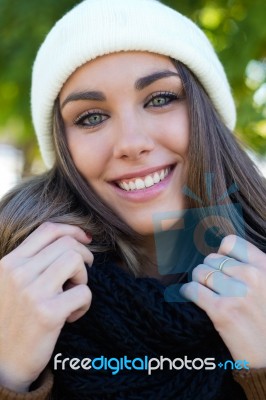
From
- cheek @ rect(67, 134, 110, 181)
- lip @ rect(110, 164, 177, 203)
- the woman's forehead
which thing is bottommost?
lip @ rect(110, 164, 177, 203)

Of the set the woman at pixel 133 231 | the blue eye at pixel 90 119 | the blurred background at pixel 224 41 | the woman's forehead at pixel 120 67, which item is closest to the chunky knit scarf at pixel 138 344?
the woman at pixel 133 231

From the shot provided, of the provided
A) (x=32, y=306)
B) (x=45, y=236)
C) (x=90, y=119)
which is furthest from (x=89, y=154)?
(x=32, y=306)

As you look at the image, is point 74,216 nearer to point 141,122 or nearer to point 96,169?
point 96,169

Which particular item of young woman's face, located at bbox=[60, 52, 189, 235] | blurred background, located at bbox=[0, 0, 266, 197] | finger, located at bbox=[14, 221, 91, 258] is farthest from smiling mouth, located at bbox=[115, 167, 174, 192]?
blurred background, located at bbox=[0, 0, 266, 197]

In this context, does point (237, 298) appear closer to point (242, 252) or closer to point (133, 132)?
point (242, 252)

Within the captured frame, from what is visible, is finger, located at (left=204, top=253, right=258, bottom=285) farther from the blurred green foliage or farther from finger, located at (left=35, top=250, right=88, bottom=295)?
the blurred green foliage

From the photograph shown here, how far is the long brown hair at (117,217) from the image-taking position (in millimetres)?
1962

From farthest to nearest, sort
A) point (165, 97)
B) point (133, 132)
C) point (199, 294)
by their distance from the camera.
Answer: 1. point (165, 97)
2. point (133, 132)
3. point (199, 294)

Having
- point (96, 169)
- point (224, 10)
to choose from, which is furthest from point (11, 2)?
point (96, 169)

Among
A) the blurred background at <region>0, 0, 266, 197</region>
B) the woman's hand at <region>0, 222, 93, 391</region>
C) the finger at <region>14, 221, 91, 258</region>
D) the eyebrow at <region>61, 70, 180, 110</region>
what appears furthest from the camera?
Answer: the blurred background at <region>0, 0, 266, 197</region>

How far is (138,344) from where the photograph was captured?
1.79 metres

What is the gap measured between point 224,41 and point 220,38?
1.9 inches

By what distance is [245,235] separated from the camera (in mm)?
1976

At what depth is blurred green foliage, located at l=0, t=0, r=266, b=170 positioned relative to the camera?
3.14 meters
